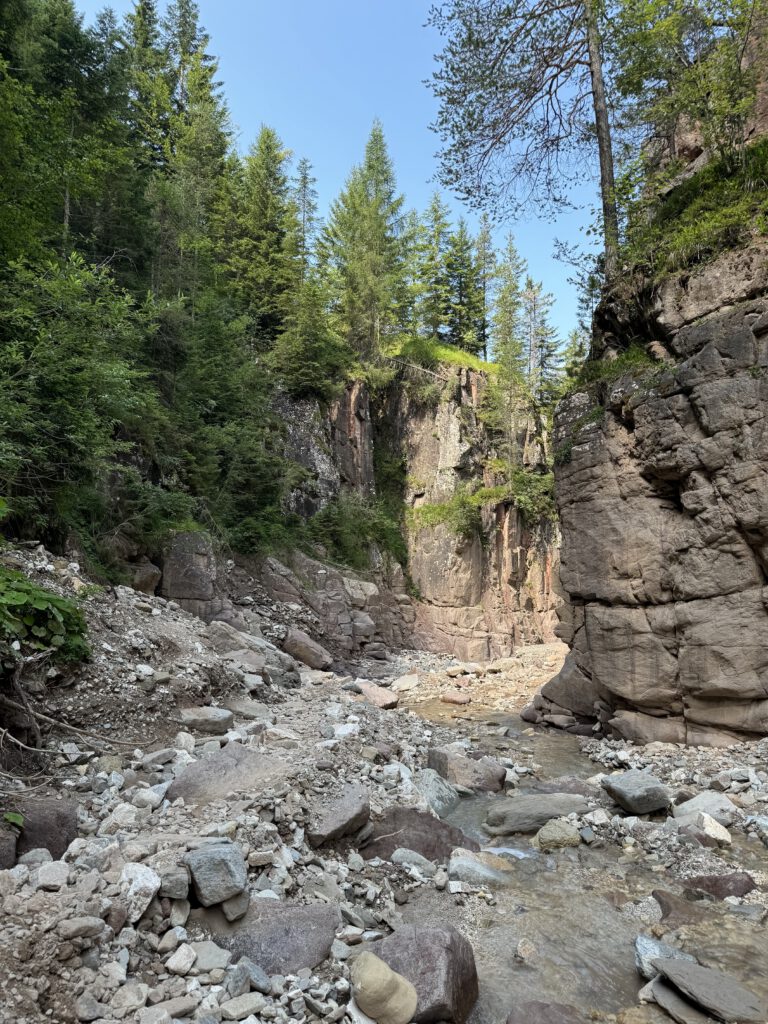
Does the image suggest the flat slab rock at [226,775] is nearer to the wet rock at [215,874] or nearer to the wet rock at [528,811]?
the wet rock at [215,874]

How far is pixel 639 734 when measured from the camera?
10648 mm

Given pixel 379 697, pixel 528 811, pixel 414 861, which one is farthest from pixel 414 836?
pixel 379 697

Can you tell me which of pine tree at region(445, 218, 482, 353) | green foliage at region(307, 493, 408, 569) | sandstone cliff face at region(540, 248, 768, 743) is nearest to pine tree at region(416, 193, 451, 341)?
pine tree at region(445, 218, 482, 353)

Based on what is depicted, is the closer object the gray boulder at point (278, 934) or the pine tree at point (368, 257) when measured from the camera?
the gray boulder at point (278, 934)

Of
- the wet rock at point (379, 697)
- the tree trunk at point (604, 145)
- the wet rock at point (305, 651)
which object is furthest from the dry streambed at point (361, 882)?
the tree trunk at point (604, 145)

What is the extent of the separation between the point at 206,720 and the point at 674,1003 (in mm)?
5947

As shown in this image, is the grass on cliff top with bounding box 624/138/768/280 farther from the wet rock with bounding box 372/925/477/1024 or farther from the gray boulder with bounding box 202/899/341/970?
the gray boulder with bounding box 202/899/341/970

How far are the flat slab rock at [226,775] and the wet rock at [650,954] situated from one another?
3.52 m

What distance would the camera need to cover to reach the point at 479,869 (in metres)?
5.69

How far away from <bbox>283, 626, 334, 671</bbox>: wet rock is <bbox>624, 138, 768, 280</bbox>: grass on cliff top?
12675 millimetres

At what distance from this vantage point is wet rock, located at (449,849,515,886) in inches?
220

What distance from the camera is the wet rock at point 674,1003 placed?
150 inches

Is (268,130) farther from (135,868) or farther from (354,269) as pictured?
(135,868)

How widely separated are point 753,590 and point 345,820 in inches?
314
